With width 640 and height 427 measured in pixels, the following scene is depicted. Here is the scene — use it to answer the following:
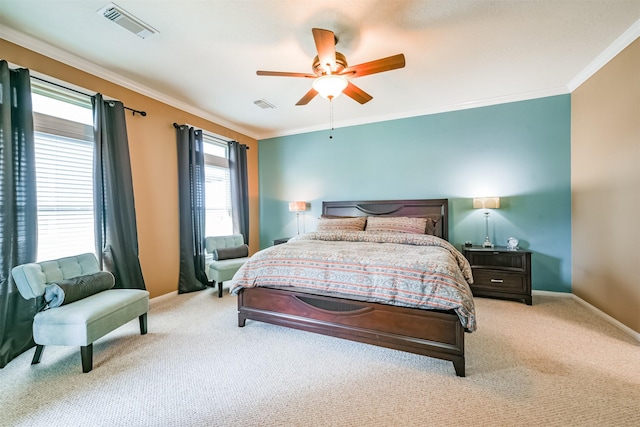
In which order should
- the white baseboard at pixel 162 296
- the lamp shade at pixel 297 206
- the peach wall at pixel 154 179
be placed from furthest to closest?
1. the lamp shade at pixel 297 206
2. the white baseboard at pixel 162 296
3. the peach wall at pixel 154 179

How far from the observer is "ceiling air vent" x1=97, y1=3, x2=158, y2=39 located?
2.00 metres

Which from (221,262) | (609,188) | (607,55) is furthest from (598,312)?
(221,262)

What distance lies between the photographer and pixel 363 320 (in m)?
2.16

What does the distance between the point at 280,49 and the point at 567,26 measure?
2.60 m

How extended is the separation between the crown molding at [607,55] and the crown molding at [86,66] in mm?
5045

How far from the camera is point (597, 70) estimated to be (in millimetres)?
2820

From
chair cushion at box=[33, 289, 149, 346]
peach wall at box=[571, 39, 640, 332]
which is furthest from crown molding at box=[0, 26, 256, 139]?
peach wall at box=[571, 39, 640, 332]

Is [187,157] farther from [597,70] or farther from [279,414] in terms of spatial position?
[597,70]

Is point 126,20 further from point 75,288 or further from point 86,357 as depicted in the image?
point 86,357

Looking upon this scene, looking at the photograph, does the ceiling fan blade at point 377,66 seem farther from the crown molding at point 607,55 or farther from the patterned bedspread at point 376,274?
the crown molding at point 607,55

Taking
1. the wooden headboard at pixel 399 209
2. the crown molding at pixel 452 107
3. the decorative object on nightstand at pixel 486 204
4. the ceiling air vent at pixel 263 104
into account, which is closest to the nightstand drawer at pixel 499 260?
the decorative object on nightstand at pixel 486 204

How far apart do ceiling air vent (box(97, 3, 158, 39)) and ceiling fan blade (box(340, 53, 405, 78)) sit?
1.76 meters

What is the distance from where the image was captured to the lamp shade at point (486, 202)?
11.4 ft

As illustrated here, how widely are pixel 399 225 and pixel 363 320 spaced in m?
1.80
